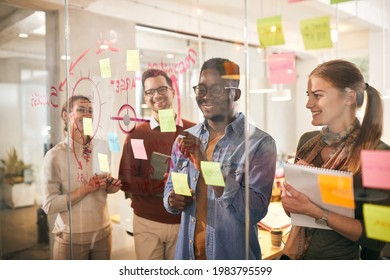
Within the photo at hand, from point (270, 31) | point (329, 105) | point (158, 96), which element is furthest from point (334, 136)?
point (158, 96)

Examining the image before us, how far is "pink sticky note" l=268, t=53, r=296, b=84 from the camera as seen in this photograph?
1.32 m

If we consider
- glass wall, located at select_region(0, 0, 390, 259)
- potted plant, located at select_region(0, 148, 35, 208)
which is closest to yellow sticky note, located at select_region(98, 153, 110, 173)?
glass wall, located at select_region(0, 0, 390, 259)

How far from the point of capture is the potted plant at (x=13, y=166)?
7.79 feet

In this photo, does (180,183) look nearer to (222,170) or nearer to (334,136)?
(222,170)

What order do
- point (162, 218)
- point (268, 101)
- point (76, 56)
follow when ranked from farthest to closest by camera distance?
point (76, 56) → point (162, 218) → point (268, 101)

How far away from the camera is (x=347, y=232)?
1.24 metres

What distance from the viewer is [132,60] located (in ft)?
5.66

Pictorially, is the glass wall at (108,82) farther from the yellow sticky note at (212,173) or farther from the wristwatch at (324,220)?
the wristwatch at (324,220)

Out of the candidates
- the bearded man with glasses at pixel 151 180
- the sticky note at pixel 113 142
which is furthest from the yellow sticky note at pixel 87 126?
Result: the bearded man with glasses at pixel 151 180

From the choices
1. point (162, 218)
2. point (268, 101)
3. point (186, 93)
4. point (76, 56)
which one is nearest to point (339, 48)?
point (268, 101)

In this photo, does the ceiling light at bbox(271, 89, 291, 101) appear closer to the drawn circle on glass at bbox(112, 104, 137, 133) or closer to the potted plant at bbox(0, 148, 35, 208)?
the drawn circle on glass at bbox(112, 104, 137, 133)

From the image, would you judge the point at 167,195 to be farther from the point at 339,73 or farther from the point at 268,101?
the point at 339,73

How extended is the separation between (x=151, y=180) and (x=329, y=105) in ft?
2.94

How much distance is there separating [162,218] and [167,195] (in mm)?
121
